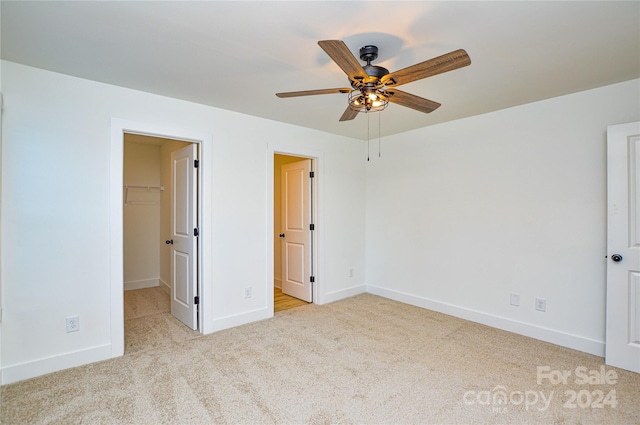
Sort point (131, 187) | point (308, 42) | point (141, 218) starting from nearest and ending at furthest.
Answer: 1. point (308, 42)
2. point (131, 187)
3. point (141, 218)

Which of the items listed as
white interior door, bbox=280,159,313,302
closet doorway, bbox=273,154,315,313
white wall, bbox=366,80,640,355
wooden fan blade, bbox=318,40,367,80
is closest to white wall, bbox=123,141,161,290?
closet doorway, bbox=273,154,315,313

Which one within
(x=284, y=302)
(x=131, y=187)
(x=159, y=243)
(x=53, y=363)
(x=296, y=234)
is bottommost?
(x=284, y=302)

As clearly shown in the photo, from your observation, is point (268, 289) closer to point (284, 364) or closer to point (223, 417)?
point (284, 364)

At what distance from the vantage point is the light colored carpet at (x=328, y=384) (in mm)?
1999

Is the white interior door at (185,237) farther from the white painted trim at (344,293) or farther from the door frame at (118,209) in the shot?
the white painted trim at (344,293)

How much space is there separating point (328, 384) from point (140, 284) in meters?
4.33

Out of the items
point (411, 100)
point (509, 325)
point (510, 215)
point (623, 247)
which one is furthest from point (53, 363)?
point (623, 247)

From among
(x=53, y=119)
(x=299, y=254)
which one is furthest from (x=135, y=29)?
(x=299, y=254)

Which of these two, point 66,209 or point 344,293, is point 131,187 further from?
point 344,293

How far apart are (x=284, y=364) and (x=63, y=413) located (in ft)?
4.94

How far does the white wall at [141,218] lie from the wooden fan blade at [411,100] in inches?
189

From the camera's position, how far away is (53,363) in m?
2.51

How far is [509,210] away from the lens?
341cm

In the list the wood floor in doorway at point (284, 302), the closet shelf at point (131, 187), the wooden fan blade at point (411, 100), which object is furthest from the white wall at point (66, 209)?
the closet shelf at point (131, 187)
